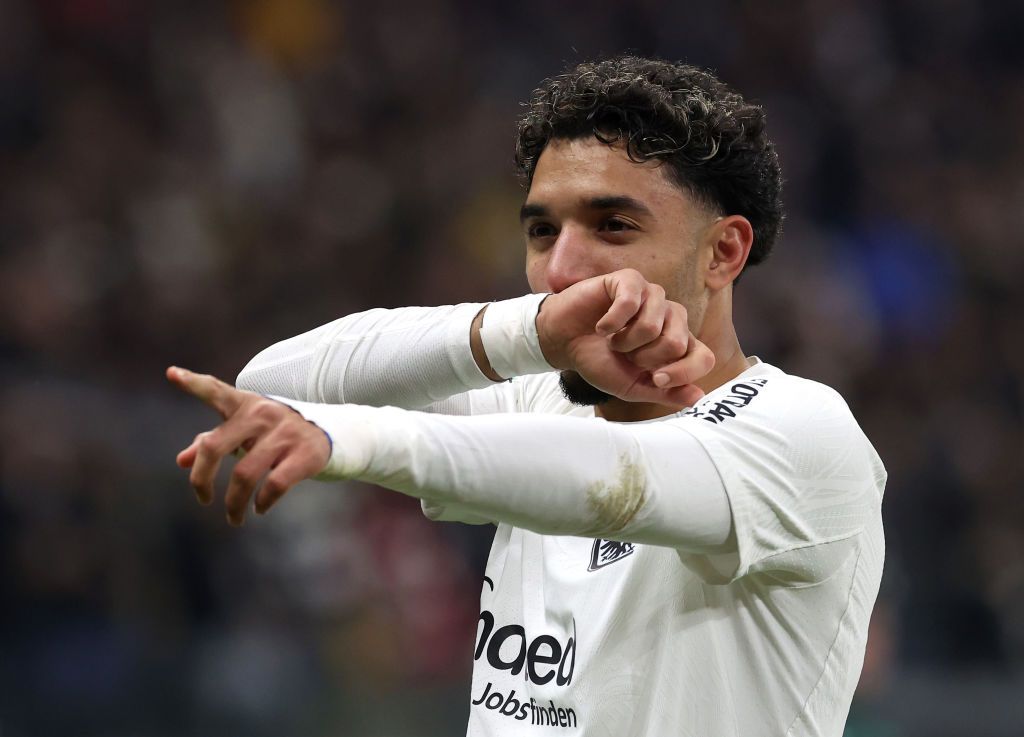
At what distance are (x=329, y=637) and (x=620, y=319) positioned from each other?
417cm

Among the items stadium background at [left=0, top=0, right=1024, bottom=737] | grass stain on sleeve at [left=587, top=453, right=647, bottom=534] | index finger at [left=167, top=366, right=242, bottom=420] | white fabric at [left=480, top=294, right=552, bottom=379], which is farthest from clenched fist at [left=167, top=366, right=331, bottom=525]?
stadium background at [left=0, top=0, right=1024, bottom=737]

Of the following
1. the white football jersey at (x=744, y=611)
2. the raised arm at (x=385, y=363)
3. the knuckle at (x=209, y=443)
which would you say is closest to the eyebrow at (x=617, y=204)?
the raised arm at (x=385, y=363)

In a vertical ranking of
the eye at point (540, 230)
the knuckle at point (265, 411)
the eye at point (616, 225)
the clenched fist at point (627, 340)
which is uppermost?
the eye at point (540, 230)

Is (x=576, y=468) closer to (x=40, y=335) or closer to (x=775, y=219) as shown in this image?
(x=775, y=219)

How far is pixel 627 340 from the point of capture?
229cm

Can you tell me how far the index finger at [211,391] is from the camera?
172cm

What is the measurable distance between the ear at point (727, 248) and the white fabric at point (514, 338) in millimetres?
478

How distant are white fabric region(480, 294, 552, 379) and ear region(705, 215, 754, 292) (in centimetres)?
48

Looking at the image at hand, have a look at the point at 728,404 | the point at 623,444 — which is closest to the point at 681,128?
the point at 728,404

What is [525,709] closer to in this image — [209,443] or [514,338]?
[514,338]

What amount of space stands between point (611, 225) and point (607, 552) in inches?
27.9

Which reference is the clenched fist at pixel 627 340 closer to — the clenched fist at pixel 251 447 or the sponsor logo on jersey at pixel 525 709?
the sponsor logo on jersey at pixel 525 709

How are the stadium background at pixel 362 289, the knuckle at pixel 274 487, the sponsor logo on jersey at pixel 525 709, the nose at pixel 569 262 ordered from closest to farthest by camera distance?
the knuckle at pixel 274 487 → the sponsor logo on jersey at pixel 525 709 → the nose at pixel 569 262 → the stadium background at pixel 362 289

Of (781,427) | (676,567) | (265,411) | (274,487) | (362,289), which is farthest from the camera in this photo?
(362,289)
